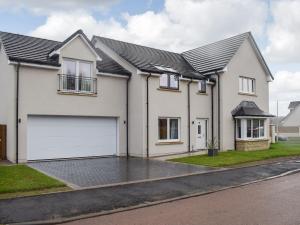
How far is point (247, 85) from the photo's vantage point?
2388cm

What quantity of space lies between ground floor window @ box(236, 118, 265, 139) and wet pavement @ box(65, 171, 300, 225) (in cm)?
1227

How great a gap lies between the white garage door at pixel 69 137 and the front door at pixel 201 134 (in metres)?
5.71

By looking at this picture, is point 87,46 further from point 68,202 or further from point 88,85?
point 68,202

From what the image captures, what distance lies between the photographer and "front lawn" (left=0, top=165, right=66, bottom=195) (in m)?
9.44

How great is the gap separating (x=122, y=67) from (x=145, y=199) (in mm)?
12199

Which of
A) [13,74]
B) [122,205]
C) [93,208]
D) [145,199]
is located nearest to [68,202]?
[93,208]

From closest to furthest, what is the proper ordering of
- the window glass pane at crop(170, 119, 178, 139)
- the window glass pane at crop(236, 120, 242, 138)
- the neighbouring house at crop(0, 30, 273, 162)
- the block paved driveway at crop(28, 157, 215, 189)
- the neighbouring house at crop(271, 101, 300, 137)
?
the block paved driveway at crop(28, 157, 215, 189) < the neighbouring house at crop(0, 30, 273, 162) < the window glass pane at crop(170, 119, 178, 139) < the window glass pane at crop(236, 120, 242, 138) < the neighbouring house at crop(271, 101, 300, 137)

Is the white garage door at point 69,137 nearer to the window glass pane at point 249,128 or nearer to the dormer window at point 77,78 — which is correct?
the dormer window at point 77,78

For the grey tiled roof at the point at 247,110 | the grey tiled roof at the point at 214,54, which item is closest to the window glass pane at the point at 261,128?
the grey tiled roof at the point at 247,110

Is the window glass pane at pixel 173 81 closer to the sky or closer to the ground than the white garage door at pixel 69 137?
closer to the sky

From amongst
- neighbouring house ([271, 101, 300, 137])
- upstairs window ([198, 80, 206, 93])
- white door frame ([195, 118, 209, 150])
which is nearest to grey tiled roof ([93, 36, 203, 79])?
upstairs window ([198, 80, 206, 93])

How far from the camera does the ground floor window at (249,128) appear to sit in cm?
2200

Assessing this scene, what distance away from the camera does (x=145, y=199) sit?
8727mm

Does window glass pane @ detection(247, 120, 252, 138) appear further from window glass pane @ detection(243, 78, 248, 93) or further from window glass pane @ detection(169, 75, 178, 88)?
window glass pane @ detection(169, 75, 178, 88)
